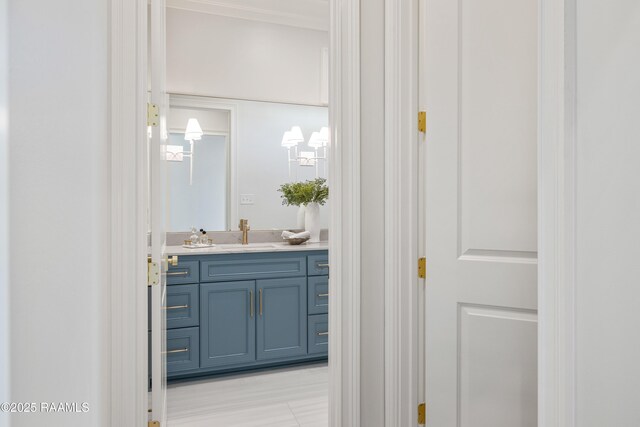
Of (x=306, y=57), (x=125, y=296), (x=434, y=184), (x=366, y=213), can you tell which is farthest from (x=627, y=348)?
(x=306, y=57)

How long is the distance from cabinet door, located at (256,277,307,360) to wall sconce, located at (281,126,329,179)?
1.24m

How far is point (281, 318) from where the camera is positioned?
3.41 meters

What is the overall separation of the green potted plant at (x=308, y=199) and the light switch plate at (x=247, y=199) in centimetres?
26

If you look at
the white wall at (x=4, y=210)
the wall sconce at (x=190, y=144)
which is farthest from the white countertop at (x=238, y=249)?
the white wall at (x=4, y=210)

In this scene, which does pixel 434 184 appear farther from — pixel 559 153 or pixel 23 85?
pixel 23 85

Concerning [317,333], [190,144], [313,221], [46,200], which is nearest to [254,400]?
[317,333]

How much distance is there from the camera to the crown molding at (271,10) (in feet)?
12.2

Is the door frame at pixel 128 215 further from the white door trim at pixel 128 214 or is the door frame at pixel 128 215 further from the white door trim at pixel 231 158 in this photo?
the white door trim at pixel 231 158

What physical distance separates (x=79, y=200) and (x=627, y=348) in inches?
40.8

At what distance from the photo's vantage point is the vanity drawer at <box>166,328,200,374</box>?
3078 mm

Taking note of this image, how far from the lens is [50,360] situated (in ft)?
0.77

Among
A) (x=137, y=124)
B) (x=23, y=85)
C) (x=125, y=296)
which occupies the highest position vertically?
(x=137, y=124)

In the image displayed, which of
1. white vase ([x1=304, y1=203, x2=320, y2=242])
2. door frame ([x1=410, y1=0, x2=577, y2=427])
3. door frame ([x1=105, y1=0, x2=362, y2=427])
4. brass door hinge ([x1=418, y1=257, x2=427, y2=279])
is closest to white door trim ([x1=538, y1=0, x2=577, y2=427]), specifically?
door frame ([x1=410, y1=0, x2=577, y2=427])

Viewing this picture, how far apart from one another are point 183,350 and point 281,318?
2.45ft
